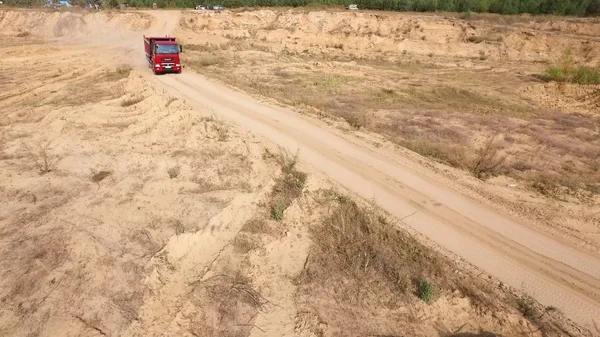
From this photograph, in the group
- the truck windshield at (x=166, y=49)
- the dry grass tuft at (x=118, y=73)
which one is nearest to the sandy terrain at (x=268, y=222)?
the dry grass tuft at (x=118, y=73)

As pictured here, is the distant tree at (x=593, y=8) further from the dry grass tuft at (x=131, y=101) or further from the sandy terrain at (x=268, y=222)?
the dry grass tuft at (x=131, y=101)

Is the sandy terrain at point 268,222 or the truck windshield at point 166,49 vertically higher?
the truck windshield at point 166,49

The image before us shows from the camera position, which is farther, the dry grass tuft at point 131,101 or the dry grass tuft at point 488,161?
the dry grass tuft at point 131,101

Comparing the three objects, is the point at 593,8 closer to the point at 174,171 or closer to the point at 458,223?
the point at 458,223

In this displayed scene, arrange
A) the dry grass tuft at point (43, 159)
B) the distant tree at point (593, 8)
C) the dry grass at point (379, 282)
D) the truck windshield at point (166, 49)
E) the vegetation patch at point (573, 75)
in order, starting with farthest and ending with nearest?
the distant tree at point (593, 8)
the vegetation patch at point (573, 75)
the truck windshield at point (166, 49)
the dry grass tuft at point (43, 159)
the dry grass at point (379, 282)

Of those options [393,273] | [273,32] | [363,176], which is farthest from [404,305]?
[273,32]

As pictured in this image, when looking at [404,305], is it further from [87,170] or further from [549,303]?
[87,170]

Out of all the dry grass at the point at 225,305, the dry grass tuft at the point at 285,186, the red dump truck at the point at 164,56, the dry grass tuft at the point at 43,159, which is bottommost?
the dry grass at the point at 225,305
